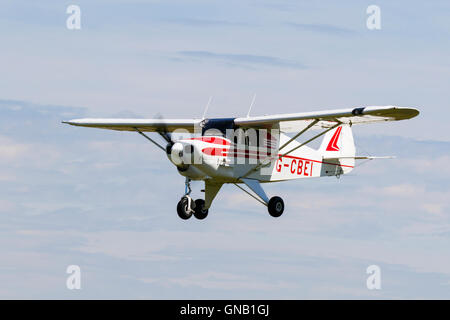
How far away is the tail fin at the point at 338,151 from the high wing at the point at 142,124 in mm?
5104

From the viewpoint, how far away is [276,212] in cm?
2858

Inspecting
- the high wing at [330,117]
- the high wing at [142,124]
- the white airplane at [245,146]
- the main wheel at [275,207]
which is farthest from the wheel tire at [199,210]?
the high wing at [330,117]

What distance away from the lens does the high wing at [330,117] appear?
25.6 metres

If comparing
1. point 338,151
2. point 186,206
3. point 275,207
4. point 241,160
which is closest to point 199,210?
point 186,206

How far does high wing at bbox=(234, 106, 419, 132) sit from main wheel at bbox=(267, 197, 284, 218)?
216 cm

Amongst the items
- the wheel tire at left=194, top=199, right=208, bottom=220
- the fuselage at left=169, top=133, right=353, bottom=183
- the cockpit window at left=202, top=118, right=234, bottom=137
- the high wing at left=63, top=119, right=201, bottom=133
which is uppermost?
the high wing at left=63, top=119, right=201, bottom=133

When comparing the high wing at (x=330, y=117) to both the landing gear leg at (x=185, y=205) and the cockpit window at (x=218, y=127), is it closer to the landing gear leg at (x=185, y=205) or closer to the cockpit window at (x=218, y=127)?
the cockpit window at (x=218, y=127)

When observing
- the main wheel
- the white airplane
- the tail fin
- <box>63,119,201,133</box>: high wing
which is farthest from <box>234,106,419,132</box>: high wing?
the tail fin

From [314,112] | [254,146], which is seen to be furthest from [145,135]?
[314,112]

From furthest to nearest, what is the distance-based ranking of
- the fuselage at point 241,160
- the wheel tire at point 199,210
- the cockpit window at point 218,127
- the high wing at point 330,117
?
the wheel tire at point 199,210 < the cockpit window at point 218,127 < the fuselage at point 241,160 < the high wing at point 330,117

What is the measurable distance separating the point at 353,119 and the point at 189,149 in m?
4.80

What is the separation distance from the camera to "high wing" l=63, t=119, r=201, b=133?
28266 millimetres

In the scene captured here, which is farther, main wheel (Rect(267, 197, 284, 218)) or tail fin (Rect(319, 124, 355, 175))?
tail fin (Rect(319, 124, 355, 175))

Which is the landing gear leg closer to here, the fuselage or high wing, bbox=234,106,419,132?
the fuselage
